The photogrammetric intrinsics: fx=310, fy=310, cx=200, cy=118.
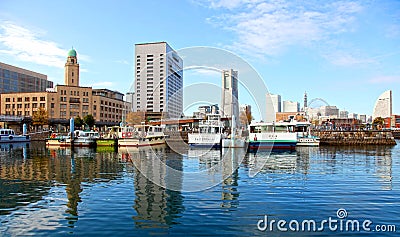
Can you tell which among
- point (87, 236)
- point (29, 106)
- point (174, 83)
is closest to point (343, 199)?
point (87, 236)

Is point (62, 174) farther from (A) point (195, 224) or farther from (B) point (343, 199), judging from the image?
(B) point (343, 199)

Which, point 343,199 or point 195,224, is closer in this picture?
point 195,224

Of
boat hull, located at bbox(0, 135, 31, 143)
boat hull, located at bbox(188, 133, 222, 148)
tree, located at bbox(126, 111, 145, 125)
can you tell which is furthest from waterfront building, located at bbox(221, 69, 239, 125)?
boat hull, located at bbox(0, 135, 31, 143)

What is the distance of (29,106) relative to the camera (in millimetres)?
117875

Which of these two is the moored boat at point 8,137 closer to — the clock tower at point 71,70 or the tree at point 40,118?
the tree at point 40,118

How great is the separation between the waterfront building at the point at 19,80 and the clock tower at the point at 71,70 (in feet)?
74.3

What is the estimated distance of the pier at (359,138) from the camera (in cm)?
7456

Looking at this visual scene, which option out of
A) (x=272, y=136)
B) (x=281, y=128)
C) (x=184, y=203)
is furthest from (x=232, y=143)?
(x=184, y=203)

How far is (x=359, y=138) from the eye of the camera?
76938 mm

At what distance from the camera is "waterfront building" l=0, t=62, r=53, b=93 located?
129625 millimetres

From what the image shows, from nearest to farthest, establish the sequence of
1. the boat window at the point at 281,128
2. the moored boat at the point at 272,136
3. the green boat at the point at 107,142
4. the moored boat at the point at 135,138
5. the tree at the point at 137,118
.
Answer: the moored boat at the point at 272,136
the boat window at the point at 281,128
the moored boat at the point at 135,138
the green boat at the point at 107,142
the tree at the point at 137,118

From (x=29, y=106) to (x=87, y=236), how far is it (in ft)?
404

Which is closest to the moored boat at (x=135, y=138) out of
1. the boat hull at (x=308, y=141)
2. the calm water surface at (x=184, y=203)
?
the boat hull at (x=308, y=141)

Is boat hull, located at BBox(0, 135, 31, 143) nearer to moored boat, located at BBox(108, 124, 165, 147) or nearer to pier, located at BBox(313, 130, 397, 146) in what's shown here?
moored boat, located at BBox(108, 124, 165, 147)
